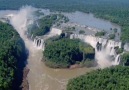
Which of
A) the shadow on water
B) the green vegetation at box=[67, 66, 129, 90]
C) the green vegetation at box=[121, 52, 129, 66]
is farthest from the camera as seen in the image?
the green vegetation at box=[121, 52, 129, 66]

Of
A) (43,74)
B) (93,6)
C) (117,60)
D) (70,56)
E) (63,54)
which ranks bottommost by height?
(93,6)

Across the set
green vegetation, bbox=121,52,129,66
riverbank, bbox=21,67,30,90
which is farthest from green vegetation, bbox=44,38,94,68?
green vegetation, bbox=121,52,129,66

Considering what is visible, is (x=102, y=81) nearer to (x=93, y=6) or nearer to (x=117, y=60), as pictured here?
(x=117, y=60)

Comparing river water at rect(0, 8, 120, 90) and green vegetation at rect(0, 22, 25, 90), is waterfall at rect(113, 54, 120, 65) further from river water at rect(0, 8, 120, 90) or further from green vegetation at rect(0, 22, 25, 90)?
green vegetation at rect(0, 22, 25, 90)

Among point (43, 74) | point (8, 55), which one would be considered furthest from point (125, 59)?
point (8, 55)

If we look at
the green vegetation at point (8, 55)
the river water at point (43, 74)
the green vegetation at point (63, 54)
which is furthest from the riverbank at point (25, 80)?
the green vegetation at point (63, 54)

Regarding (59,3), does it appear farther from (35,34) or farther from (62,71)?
(62,71)

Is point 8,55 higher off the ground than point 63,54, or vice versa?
point 8,55
